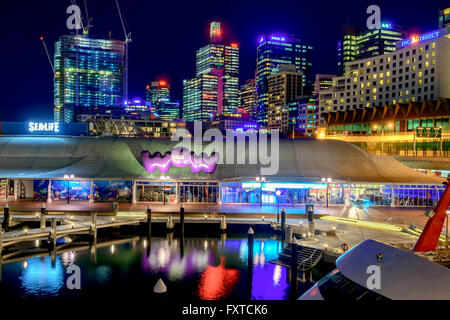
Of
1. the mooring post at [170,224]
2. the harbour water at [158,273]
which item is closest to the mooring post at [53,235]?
the harbour water at [158,273]

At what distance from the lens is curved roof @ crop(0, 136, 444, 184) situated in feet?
186

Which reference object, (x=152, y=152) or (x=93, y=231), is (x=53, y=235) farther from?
(x=152, y=152)

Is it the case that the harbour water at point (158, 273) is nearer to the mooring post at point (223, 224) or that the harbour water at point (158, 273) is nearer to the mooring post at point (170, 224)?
the mooring post at point (223, 224)

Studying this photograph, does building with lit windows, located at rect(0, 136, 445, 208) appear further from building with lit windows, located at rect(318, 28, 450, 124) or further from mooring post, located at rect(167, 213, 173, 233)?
building with lit windows, located at rect(318, 28, 450, 124)

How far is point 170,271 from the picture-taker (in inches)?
1362

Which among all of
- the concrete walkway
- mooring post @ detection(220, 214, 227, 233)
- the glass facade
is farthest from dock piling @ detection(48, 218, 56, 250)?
mooring post @ detection(220, 214, 227, 233)

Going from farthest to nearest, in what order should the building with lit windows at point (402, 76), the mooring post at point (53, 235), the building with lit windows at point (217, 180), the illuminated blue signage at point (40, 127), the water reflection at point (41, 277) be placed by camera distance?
1. the building with lit windows at point (402, 76)
2. the illuminated blue signage at point (40, 127)
3. the building with lit windows at point (217, 180)
4. the mooring post at point (53, 235)
5. the water reflection at point (41, 277)

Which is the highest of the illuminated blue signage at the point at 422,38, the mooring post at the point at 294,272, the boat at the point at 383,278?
the illuminated blue signage at the point at 422,38

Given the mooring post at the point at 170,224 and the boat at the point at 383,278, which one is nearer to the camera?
the boat at the point at 383,278

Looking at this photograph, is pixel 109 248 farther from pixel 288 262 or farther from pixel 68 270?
pixel 288 262

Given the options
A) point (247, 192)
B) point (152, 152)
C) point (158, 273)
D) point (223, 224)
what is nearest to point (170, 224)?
point (223, 224)

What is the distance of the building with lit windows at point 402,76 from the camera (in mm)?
142875
